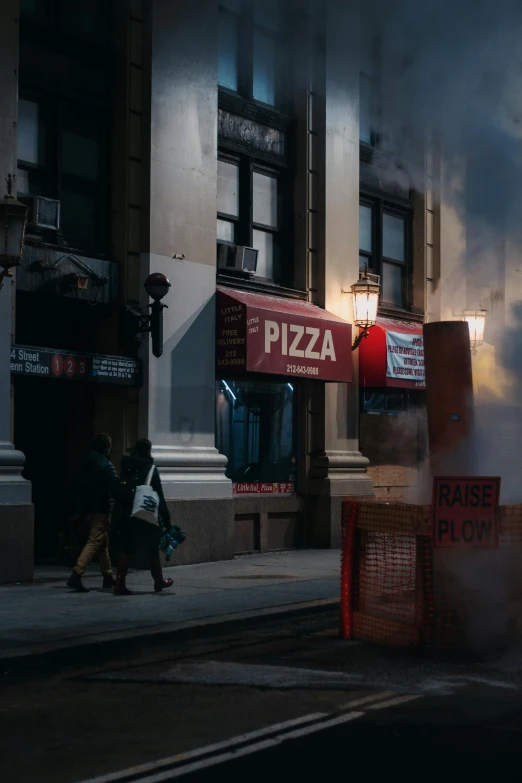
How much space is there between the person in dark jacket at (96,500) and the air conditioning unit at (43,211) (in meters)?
3.18

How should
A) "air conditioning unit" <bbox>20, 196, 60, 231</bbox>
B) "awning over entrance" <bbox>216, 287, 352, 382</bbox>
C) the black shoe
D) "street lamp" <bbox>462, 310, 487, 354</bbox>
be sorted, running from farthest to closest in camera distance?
"awning over entrance" <bbox>216, 287, 352, 382</bbox> → "air conditioning unit" <bbox>20, 196, 60, 231</bbox> → the black shoe → "street lamp" <bbox>462, 310, 487, 354</bbox>

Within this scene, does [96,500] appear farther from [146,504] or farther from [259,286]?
[259,286]

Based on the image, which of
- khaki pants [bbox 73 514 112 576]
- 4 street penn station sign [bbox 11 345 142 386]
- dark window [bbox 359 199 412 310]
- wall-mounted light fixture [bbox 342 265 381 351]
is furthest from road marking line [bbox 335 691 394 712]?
dark window [bbox 359 199 412 310]

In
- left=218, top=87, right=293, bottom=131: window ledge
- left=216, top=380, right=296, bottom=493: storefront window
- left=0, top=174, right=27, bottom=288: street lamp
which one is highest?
left=218, top=87, right=293, bottom=131: window ledge

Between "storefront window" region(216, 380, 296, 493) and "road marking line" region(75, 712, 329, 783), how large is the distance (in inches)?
405

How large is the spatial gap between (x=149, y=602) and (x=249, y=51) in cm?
989

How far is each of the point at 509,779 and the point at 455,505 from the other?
346cm

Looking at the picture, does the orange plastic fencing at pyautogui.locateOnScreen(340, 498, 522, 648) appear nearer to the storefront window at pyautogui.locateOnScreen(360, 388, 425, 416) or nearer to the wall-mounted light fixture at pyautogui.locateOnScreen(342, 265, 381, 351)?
the wall-mounted light fixture at pyautogui.locateOnScreen(342, 265, 381, 351)

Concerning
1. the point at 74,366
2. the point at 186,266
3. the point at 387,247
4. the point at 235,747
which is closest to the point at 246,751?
the point at 235,747

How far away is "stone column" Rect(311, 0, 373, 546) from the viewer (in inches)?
728

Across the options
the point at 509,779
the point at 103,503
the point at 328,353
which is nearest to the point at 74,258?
the point at 103,503

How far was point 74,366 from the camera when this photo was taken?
46.1 ft

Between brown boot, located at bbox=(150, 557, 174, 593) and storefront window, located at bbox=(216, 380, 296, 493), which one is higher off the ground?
storefront window, located at bbox=(216, 380, 296, 493)

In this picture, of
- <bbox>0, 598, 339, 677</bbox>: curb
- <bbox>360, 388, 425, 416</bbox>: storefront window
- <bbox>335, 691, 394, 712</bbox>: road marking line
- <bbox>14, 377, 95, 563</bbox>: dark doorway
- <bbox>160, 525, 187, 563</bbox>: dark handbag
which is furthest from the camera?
<bbox>360, 388, 425, 416</bbox>: storefront window
